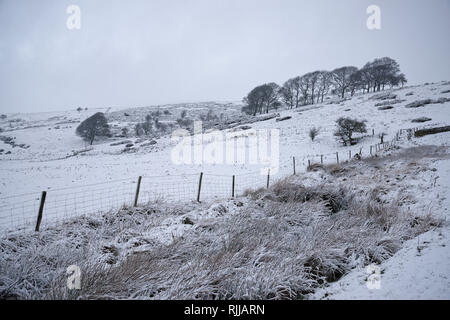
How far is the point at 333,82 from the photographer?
5431cm

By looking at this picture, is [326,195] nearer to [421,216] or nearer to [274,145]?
[421,216]

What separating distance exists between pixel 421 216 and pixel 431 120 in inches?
1050

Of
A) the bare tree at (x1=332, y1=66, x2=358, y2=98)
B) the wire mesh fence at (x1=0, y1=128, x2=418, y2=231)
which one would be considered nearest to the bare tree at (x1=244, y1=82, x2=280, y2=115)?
the bare tree at (x1=332, y1=66, x2=358, y2=98)

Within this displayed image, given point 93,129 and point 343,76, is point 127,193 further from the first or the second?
point 343,76

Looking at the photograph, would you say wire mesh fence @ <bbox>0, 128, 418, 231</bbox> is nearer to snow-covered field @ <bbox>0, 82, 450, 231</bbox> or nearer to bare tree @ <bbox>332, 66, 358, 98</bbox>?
snow-covered field @ <bbox>0, 82, 450, 231</bbox>

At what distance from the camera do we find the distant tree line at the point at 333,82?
47.5 metres

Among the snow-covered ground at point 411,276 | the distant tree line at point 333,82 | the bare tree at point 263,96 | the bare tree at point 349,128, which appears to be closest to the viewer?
the snow-covered ground at point 411,276

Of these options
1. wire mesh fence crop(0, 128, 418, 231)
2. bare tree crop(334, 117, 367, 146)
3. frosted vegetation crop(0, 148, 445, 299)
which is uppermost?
bare tree crop(334, 117, 367, 146)

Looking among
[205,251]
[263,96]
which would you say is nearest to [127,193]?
[205,251]

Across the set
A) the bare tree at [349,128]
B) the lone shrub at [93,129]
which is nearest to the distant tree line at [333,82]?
the bare tree at [349,128]

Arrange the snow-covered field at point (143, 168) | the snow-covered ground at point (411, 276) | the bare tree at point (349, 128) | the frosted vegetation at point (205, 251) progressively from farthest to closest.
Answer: the bare tree at point (349, 128) < the snow-covered field at point (143, 168) < the frosted vegetation at point (205, 251) < the snow-covered ground at point (411, 276)

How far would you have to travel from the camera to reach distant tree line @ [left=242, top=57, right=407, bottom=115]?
156ft

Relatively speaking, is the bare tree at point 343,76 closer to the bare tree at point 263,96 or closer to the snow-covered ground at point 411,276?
the bare tree at point 263,96

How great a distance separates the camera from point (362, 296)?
7.54 ft
